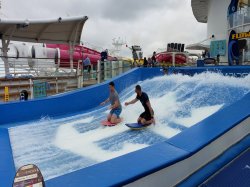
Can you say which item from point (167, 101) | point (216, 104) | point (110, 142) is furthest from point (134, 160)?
point (167, 101)

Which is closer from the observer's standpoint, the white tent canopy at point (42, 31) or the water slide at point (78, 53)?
the white tent canopy at point (42, 31)

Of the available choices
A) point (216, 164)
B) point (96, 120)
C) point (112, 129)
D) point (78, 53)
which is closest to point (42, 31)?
point (96, 120)

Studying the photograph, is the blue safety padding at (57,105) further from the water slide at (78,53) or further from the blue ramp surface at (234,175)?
the water slide at (78,53)

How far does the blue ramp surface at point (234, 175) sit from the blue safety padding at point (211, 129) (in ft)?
1.13

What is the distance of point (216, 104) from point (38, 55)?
67.8ft

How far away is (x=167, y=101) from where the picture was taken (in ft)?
29.4

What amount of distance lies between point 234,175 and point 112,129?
184 inches

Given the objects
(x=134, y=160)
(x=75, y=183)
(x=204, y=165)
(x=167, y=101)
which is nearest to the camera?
(x=75, y=183)

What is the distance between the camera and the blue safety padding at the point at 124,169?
239cm

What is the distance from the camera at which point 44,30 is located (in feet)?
51.0

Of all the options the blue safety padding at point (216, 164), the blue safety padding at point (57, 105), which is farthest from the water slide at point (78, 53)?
the blue safety padding at point (216, 164)

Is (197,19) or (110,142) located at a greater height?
(197,19)

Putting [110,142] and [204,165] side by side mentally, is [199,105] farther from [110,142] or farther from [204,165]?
[204,165]

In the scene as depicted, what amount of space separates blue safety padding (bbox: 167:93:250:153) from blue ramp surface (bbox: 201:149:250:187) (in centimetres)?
34
